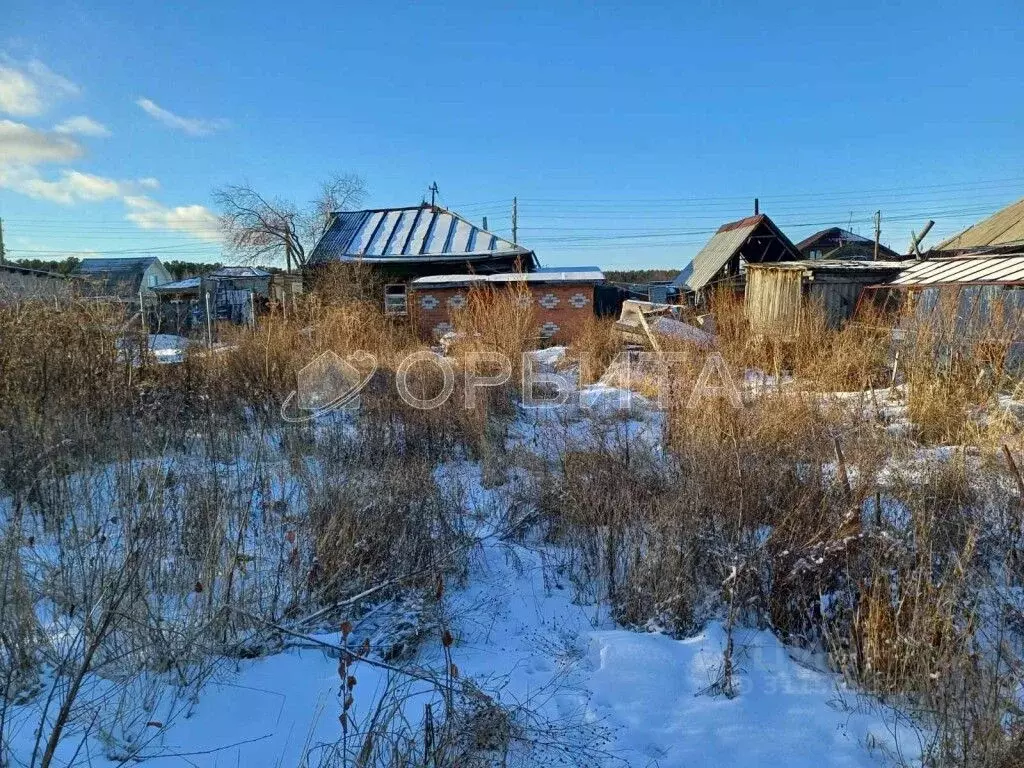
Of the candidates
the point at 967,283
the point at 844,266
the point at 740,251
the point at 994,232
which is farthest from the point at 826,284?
the point at 994,232

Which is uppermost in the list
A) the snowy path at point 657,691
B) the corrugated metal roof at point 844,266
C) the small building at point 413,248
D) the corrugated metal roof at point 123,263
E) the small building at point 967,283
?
the corrugated metal roof at point 123,263

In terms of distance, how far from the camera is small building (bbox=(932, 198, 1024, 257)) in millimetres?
14857

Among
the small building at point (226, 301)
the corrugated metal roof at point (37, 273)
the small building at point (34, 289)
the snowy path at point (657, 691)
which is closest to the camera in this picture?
the snowy path at point (657, 691)

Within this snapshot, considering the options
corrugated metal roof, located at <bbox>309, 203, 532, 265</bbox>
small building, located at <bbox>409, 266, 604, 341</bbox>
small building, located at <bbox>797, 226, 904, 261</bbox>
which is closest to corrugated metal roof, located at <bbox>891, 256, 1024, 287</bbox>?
small building, located at <bbox>409, 266, 604, 341</bbox>

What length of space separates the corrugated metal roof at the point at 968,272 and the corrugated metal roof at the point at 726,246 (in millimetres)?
7754

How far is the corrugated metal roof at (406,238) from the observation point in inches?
631

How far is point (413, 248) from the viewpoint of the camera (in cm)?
1638

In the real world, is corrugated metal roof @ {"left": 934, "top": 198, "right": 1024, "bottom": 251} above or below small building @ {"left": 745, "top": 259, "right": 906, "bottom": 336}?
above

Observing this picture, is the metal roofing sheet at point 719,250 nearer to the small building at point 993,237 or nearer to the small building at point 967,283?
the small building at point 993,237

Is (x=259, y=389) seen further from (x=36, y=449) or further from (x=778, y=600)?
(x=778, y=600)

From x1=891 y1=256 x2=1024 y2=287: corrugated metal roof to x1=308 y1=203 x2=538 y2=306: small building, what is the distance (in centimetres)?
909

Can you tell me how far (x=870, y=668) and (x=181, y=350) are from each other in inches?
282

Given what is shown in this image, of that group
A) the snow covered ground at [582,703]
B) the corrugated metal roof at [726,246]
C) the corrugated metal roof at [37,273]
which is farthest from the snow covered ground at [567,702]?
the corrugated metal roof at [726,246]

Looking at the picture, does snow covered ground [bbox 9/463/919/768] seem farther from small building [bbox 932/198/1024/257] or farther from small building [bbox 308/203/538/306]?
small building [bbox 932/198/1024/257]
